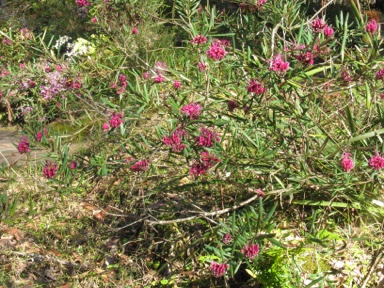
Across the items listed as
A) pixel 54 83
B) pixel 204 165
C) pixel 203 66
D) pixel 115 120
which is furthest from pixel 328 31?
pixel 54 83

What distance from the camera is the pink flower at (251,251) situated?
2.26m

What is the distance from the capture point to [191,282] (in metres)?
3.24

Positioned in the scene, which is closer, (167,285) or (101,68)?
(167,285)

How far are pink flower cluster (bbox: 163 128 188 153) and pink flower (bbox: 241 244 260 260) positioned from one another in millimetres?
603

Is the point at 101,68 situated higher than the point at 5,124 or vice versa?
the point at 101,68

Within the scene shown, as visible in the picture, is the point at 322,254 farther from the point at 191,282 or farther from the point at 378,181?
the point at 191,282

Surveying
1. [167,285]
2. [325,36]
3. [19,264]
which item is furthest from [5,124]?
[325,36]

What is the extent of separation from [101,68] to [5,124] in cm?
450

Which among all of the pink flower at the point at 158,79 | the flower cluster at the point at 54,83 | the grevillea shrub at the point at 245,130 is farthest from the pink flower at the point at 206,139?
the flower cluster at the point at 54,83

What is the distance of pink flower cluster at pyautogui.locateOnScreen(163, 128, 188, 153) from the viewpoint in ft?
8.45

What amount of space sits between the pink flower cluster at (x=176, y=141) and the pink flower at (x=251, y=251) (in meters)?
0.60

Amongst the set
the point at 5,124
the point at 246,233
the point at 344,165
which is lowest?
the point at 5,124

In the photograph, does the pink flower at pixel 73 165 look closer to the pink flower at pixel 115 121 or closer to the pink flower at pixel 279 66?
the pink flower at pixel 115 121

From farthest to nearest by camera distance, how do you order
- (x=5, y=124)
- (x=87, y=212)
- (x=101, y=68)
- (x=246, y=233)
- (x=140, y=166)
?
(x=5, y=124), (x=87, y=212), (x=101, y=68), (x=140, y=166), (x=246, y=233)
